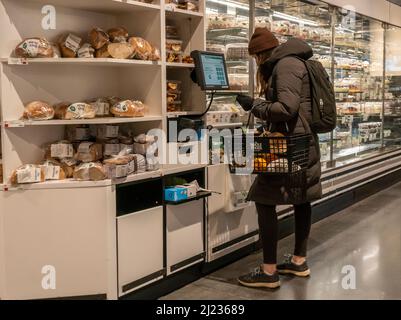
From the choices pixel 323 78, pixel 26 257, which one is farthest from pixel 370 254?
pixel 26 257

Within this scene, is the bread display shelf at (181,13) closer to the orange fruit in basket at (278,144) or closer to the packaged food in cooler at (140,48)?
the packaged food in cooler at (140,48)

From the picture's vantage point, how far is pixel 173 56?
11.6 feet

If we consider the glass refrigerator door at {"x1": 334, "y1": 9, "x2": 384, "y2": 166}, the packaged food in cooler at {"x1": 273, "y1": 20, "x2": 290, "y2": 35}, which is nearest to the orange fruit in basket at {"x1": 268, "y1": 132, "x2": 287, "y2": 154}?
the packaged food in cooler at {"x1": 273, "y1": 20, "x2": 290, "y2": 35}

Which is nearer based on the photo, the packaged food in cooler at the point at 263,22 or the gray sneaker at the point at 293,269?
the gray sneaker at the point at 293,269

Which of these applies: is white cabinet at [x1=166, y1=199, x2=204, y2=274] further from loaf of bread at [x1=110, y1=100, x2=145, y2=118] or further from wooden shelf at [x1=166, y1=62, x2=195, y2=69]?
wooden shelf at [x1=166, y1=62, x2=195, y2=69]

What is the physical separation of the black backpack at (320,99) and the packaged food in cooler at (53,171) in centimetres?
158

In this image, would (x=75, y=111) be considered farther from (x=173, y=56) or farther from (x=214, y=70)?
(x=214, y=70)

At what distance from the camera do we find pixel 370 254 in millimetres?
4250

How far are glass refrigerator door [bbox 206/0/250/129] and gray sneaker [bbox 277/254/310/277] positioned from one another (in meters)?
1.12

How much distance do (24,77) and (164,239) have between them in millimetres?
1291

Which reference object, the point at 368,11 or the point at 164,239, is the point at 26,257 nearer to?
the point at 164,239

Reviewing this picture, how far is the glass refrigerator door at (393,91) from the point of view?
7.89 m

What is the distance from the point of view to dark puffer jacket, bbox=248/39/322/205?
10.5 ft

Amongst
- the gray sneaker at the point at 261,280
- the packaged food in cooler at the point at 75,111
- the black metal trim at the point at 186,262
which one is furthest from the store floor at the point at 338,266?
the packaged food in cooler at the point at 75,111
